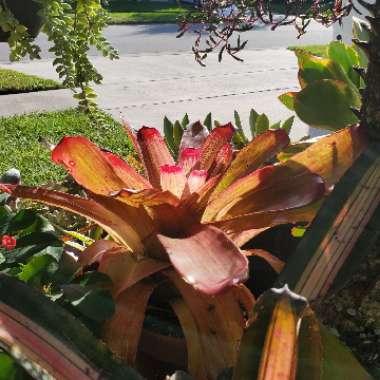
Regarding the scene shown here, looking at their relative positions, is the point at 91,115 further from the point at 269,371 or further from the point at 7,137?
the point at 7,137

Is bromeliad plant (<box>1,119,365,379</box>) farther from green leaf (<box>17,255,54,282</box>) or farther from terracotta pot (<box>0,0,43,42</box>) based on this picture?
terracotta pot (<box>0,0,43,42</box>)

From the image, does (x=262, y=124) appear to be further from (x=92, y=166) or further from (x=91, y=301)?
(x=91, y=301)

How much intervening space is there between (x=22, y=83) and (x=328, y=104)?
6.57 m

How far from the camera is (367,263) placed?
0.92 metres

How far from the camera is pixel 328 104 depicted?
1.46m

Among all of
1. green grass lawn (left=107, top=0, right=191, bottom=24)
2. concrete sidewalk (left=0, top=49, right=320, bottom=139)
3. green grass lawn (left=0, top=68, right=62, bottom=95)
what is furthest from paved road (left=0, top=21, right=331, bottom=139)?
green grass lawn (left=107, top=0, right=191, bottom=24)

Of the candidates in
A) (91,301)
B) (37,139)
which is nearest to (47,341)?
(91,301)

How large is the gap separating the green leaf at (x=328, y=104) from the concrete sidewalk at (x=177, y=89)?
14.9 ft

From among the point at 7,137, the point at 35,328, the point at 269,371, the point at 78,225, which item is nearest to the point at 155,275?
the point at 35,328

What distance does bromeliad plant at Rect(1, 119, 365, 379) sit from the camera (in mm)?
949

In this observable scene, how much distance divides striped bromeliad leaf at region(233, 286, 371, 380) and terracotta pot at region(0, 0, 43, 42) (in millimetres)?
899

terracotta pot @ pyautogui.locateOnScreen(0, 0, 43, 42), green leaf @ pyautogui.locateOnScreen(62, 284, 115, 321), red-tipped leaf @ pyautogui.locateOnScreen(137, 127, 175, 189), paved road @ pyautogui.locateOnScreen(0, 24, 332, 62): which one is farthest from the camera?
paved road @ pyautogui.locateOnScreen(0, 24, 332, 62)

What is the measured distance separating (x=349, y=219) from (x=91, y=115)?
672 mm

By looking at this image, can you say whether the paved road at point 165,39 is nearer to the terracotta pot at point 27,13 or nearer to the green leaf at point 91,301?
the terracotta pot at point 27,13
